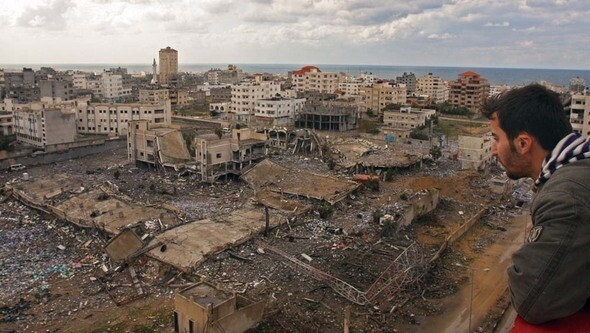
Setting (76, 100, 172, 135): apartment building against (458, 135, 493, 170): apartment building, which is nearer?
(458, 135, 493, 170): apartment building

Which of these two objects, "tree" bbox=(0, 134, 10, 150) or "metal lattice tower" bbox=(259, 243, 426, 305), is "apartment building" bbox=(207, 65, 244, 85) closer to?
"tree" bbox=(0, 134, 10, 150)

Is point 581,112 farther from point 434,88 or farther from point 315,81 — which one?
point 434,88

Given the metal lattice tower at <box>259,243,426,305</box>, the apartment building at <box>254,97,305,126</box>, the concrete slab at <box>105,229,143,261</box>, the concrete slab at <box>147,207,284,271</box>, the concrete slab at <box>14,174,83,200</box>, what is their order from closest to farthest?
the metal lattice tower at <box>259,243,426,305</box>, the concrete slab at <box>147,207,284,271</box>, the concrete slab at <box>105,229,143,261</box>, the concrete slab at <box>14,174,83,200</box>, the apartment building at <box>254,97,305,126</box>

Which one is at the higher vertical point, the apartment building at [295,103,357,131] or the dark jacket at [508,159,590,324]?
the dark jacket at [508,159,590,324]

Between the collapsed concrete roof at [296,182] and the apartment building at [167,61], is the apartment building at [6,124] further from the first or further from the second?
the apartment building at [167,61]

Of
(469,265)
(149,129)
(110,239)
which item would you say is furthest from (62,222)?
(469,265)

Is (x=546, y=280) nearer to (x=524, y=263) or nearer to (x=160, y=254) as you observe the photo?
(x=524, y=263)

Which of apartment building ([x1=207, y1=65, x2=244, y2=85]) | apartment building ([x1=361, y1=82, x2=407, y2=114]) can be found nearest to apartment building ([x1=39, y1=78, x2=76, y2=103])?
apartment building ([x1=361, y1=82, x2=407, y2=114])
